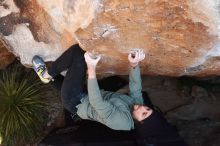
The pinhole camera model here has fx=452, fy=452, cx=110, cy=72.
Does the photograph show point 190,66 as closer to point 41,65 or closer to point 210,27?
point 210,27

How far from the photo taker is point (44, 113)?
6977mm

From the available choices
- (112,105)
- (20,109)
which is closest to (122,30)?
(112,105)

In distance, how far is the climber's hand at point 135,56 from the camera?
5086 mm

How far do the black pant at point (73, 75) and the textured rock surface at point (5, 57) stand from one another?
1420 mm

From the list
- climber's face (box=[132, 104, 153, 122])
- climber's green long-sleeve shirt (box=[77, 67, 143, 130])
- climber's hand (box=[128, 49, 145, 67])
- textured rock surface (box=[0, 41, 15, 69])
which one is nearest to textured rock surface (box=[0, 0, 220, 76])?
climber's hand (box=[128, 49, 145, 67])

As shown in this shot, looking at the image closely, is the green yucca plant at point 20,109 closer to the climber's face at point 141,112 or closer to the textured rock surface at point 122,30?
the textured rock surface at point 122,30

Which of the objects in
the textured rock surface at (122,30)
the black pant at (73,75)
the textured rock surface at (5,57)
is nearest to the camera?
the textured rock surface at (122,30)

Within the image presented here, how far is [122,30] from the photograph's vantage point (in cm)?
481

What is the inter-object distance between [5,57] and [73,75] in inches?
72.6

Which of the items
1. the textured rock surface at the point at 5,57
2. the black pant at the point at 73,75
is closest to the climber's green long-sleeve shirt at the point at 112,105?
the black pant at the point at 73,75

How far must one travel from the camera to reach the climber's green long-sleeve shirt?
4.92 m

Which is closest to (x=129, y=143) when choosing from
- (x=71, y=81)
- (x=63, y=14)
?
(x=71, y=81)

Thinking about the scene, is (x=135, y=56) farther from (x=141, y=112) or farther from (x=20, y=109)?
(x=20, y=109)

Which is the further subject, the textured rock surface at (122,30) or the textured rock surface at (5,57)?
the textured rock surface at (5,57)
